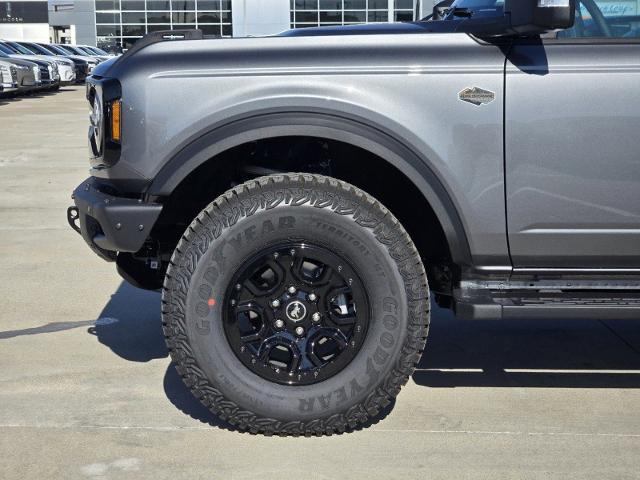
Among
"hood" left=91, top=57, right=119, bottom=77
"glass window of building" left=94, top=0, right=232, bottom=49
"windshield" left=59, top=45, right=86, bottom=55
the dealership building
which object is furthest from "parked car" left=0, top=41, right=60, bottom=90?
"hood" left=91, top=57, right=119, bottom=77

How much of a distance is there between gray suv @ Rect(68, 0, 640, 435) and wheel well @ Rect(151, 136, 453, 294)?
0.36m

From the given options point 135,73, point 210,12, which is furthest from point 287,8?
point 135,73

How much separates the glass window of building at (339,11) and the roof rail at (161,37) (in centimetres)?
4723

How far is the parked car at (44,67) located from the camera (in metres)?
28.9

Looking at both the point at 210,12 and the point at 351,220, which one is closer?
the point at 351,220

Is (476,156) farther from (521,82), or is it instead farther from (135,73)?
(135,73)

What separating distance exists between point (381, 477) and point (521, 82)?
153cm

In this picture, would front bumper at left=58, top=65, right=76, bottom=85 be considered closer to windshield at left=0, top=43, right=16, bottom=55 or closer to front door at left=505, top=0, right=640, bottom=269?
windshield at left=0, top=43, right=16, bottom=55

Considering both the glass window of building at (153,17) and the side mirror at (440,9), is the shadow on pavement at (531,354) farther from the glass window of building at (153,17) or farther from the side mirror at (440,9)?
the glass window of building at (153,17)

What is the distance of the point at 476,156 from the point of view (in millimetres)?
3799

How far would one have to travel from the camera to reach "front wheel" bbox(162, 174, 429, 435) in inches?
149

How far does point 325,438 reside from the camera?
12.7 feet

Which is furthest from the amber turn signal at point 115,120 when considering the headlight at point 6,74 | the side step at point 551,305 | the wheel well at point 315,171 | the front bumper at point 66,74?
the front bumper at point 66,74

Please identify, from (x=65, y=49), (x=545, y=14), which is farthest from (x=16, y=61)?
(x=545, y=14)
